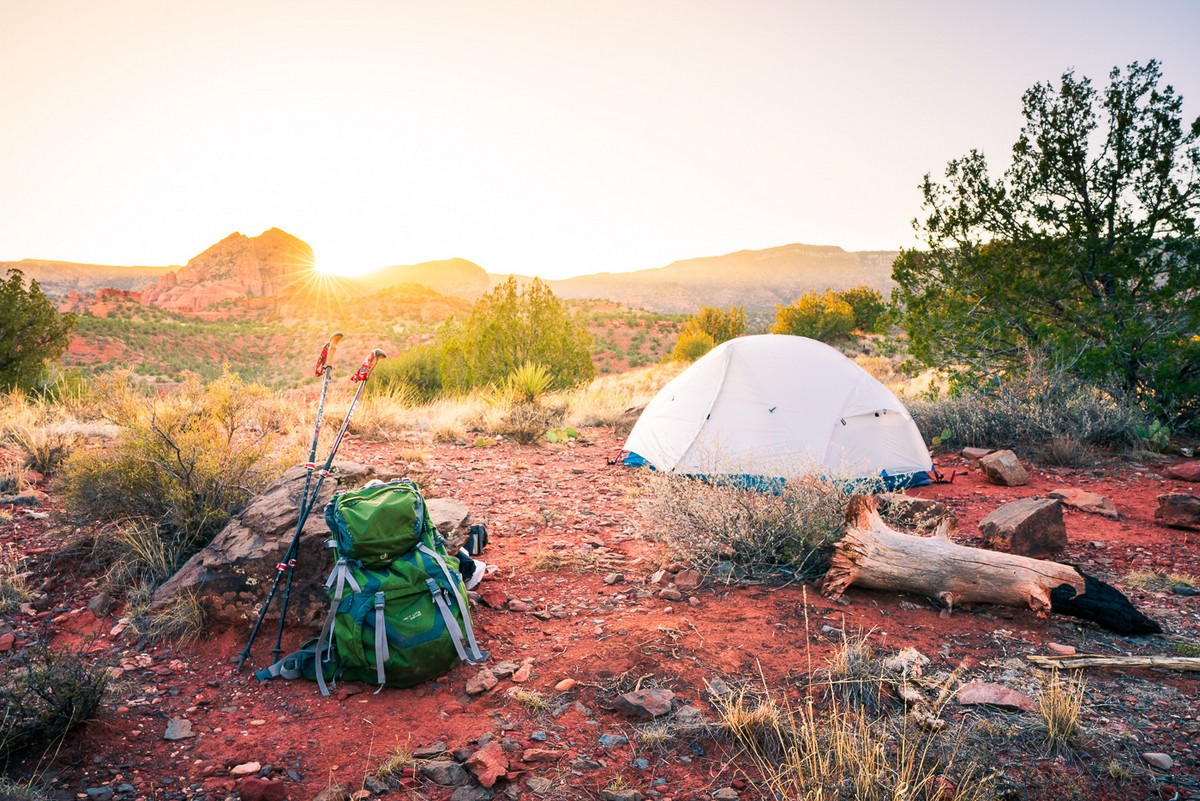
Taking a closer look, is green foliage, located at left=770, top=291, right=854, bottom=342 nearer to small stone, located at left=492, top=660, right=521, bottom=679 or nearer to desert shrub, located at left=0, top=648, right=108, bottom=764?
small stone, located at left=492, top=660, right=521, bottom=679

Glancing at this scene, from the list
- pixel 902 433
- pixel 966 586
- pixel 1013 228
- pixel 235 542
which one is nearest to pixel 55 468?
pixel 235 542

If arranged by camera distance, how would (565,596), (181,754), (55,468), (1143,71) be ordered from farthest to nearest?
(1143,71), (55,468), (565,596), (181,754)

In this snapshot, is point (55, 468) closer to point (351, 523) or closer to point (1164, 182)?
point (351, 523)

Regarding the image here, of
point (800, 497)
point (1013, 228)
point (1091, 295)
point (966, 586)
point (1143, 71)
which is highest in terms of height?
point (1143, 71)

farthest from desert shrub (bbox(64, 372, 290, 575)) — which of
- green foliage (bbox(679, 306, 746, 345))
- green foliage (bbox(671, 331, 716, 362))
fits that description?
green foliage (bbox(679, 306, 746, 345))

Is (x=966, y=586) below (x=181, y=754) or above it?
above

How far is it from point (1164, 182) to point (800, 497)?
26.2 feet

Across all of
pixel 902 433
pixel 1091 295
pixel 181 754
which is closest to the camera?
pixel 181 754

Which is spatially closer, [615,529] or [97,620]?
[97,620]

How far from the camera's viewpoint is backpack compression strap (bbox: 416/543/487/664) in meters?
3.38

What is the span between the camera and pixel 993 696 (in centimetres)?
294

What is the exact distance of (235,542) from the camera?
4051 mm

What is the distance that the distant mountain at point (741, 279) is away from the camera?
8712cm

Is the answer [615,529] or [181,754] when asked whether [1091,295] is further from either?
[181,754]
